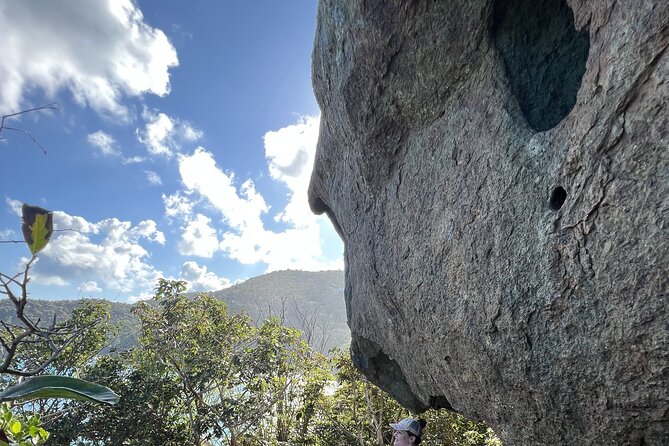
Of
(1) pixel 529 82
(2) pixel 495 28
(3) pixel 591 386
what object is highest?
(2) pixel 495 28

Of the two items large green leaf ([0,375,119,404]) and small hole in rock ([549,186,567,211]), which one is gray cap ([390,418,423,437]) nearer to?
small hole in rock ([549,186,567,211])

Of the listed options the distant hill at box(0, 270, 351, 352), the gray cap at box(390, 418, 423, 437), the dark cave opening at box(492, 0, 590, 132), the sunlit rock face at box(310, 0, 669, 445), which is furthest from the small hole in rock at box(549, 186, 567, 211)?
the distant hill at box(0, 270, 351, 352)

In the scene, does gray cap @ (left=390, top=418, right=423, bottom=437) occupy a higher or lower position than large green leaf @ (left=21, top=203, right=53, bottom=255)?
lower

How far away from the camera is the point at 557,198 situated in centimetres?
382

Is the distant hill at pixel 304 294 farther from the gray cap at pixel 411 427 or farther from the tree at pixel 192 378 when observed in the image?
the gray cap at pixel 411 427

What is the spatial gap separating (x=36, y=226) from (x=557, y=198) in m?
3.90

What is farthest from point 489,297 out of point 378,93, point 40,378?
point 40,378

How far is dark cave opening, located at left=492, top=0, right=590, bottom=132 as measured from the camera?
182 inches

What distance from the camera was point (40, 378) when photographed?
1340 millimetres

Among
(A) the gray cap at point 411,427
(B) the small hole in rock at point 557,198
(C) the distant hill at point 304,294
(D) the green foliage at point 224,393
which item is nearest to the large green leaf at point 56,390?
(B) the small hole in rock at point 557,198

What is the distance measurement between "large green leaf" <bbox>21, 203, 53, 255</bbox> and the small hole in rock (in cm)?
382

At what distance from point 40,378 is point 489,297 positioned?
3.90m

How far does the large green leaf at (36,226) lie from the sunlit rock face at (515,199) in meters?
3.63

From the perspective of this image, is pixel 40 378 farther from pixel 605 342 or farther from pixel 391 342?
pixel 391 342
